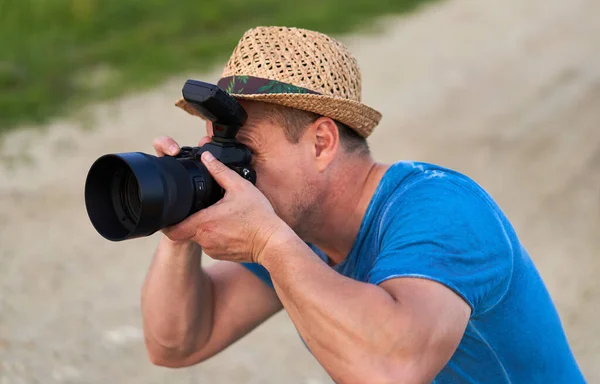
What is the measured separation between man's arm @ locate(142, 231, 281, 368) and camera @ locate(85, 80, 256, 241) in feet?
1.52

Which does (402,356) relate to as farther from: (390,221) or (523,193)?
(523,193)

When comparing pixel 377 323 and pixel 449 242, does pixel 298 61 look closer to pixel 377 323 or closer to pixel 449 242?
pixel 449 242

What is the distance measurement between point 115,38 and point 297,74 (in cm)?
728

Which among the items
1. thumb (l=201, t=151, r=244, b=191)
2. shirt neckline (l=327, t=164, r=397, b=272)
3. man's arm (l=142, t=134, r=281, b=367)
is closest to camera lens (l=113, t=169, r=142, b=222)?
thumb (l=201, t=151, r=244, b=191)

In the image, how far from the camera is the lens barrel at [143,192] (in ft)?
6.31

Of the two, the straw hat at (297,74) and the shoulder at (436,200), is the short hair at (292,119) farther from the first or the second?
the shoulder at (436,200)

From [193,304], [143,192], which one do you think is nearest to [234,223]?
[143,192]

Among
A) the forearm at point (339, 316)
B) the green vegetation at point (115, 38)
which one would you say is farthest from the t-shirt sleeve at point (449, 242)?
the green vegetation at point (115, 38)

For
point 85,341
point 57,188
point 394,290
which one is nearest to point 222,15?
point 57,188

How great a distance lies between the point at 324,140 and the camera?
2.41 metres

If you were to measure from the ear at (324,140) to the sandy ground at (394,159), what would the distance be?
6.85ft

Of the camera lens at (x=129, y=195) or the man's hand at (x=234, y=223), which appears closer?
the man's hand at (x=234, y=223)

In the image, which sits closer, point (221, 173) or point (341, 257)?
point (221, 173)

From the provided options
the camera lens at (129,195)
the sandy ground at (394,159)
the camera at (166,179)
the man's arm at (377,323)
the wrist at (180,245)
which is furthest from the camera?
the sandy ground at (394,159)
